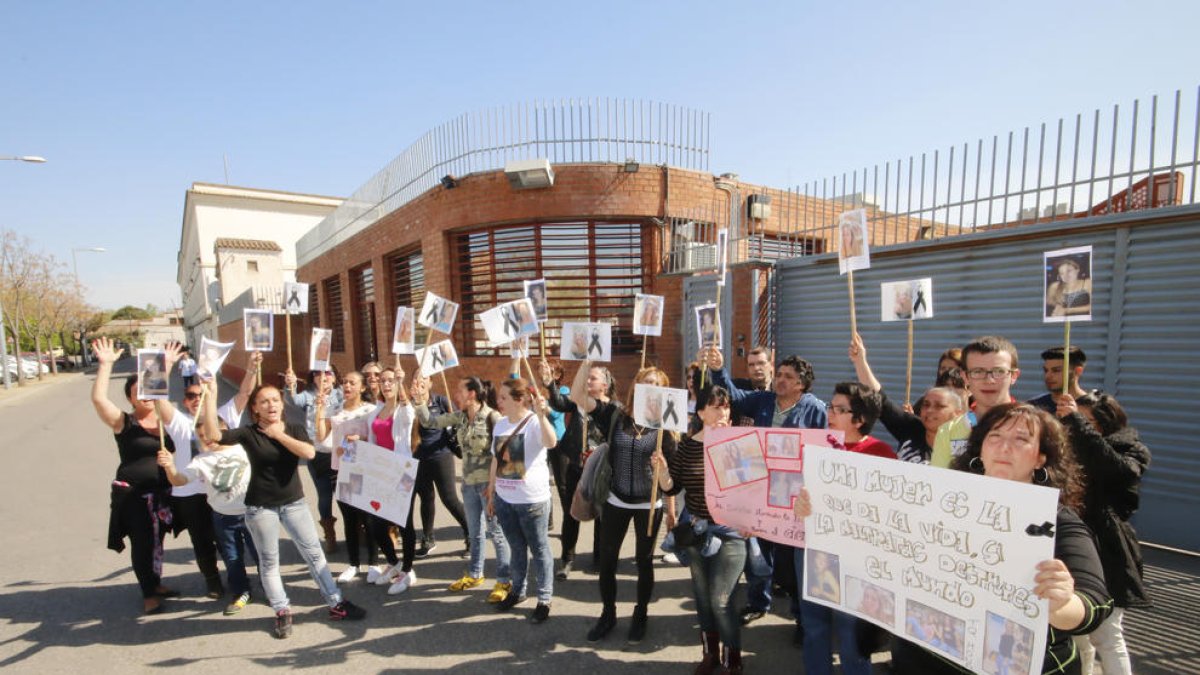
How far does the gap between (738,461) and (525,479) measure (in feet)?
5.33

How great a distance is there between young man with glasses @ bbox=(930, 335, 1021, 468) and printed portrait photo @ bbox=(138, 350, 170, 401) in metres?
5.11

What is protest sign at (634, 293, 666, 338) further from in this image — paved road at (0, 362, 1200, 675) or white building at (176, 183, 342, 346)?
white building at (176, 183, 342, 346)

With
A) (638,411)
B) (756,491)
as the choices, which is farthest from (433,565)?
(756,491)

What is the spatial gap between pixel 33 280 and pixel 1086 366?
49.7m

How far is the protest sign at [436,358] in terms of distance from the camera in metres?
5.03

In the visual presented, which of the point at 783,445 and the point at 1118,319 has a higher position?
the point at 1118,319

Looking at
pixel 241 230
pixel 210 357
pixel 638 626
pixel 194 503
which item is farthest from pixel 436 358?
pixel 241 230

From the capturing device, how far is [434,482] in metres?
5.00

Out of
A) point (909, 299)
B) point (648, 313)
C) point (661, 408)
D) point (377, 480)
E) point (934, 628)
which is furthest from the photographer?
point (648, 313)

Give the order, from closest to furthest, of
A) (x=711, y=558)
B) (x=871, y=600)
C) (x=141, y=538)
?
(x=871, y=600)
(x=711, y=558)
(x=141, y=538)

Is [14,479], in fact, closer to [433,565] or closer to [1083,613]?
[433,565]

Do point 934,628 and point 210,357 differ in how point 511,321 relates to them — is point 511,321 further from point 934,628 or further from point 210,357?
point 934,628

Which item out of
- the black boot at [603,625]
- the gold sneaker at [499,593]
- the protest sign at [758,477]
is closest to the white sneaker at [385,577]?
the gold sneaker at [499,593]

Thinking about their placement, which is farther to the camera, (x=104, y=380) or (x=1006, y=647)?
(x=104, y=380)
